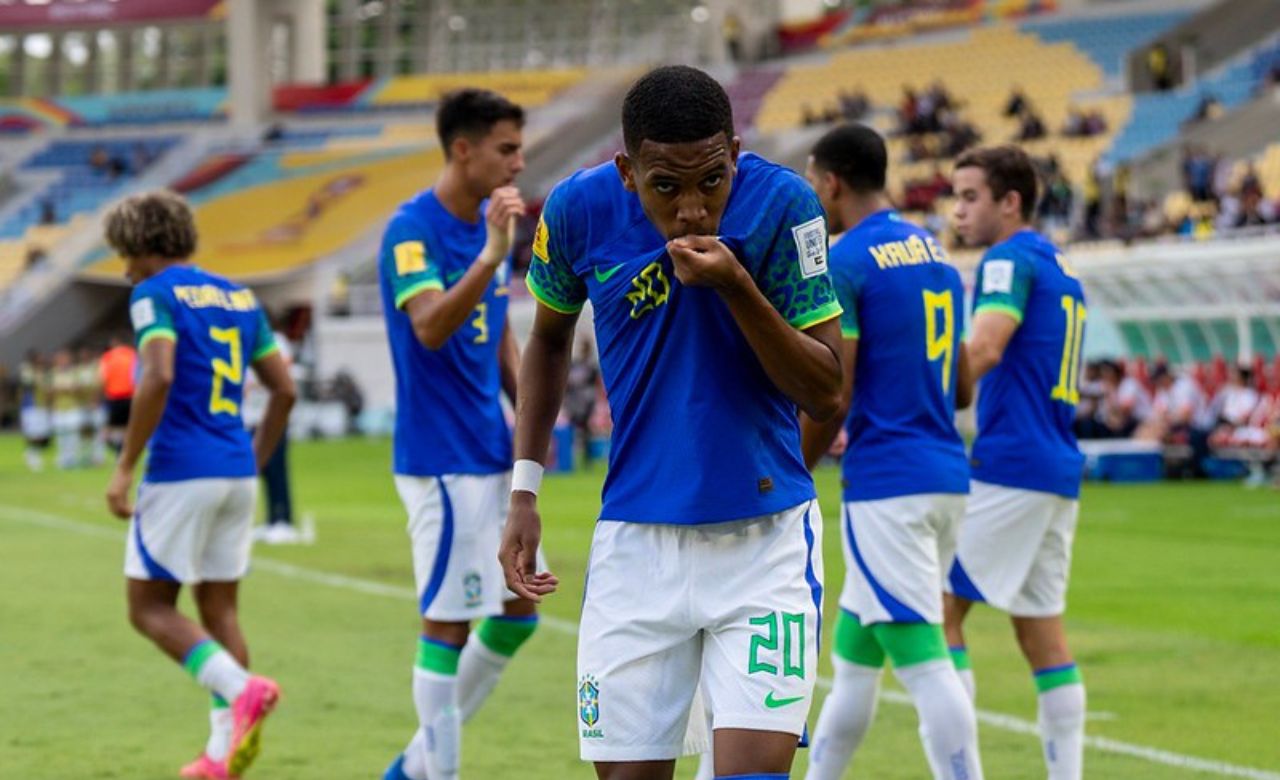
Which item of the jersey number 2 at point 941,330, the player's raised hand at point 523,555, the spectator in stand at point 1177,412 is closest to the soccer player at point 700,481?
the player's raised hand at point 523,555

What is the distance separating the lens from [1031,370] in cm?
693

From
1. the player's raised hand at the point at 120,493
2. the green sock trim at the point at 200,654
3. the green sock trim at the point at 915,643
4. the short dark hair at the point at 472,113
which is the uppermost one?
the short dark hair at the point at 472,113

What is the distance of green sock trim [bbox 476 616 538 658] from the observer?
718 centimetres

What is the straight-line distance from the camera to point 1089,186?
118ft

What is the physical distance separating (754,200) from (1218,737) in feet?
16.3

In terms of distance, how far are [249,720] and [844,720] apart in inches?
87.7

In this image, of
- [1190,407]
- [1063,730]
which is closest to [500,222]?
[1063,730]

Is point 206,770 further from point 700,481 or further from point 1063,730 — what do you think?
point 700,481

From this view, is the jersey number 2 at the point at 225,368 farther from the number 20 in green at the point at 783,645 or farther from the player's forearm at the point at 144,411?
the number 20 in green at the point at 783,645

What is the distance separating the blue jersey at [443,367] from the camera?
704 centimetres

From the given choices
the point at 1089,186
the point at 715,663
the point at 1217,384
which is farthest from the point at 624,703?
the point at 1089,186

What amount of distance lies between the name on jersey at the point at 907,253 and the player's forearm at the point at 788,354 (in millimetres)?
1977

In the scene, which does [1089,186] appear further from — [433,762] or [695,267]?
[695,267]

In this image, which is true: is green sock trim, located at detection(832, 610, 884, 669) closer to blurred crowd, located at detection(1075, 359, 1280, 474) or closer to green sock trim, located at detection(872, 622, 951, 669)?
green sock trim, located at detection(872, 622, 951, 669)
